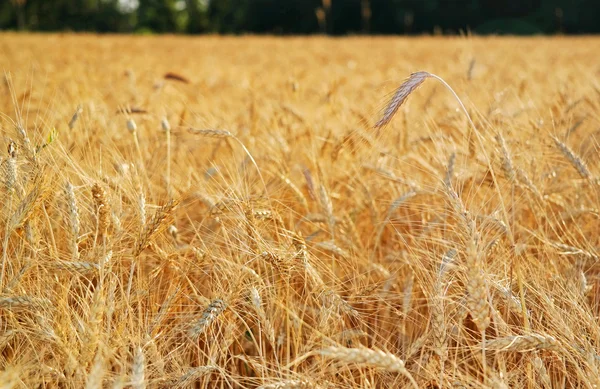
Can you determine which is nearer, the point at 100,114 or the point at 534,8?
the point at 100,114

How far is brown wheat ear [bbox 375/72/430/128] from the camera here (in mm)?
1210

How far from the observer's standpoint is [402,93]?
1.23 metres

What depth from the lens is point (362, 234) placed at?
6.67ft

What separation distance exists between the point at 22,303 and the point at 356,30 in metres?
36.4

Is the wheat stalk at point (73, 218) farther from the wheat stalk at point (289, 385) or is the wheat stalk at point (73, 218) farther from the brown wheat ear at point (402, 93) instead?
the brown wheat ear at point (402, 93)

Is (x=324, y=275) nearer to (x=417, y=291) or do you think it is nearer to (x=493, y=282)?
(x=417, y=291)

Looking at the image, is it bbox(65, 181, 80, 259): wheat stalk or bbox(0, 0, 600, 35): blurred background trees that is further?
bbox(0, 0, 600, 35): blurred background trees

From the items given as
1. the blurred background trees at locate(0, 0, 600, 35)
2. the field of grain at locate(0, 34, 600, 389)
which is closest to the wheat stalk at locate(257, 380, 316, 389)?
the field of grain at locate(0, 34, 600, 389)

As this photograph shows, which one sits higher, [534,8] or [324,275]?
[534,8]

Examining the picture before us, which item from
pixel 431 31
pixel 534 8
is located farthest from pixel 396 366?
pixel 534 8

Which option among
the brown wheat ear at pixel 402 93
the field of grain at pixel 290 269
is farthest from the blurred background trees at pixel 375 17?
the brown wheat ear at pixel 402 93

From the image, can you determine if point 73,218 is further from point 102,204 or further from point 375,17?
point 375,17

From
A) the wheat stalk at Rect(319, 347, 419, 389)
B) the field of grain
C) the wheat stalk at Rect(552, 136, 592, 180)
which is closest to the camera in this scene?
the wheat stalk at Rect(319, 347, 419, 389)

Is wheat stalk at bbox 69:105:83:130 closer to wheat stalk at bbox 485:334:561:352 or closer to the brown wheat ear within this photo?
the brown wheat ear
